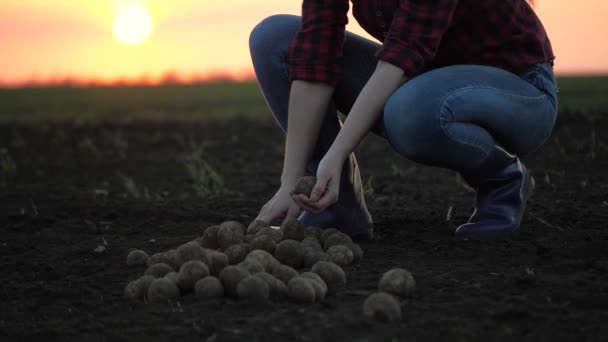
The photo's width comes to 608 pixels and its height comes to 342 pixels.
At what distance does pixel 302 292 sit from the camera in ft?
6.75

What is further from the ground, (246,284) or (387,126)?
(387,126)

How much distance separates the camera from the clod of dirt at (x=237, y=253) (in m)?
2.38

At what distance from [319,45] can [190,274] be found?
1010mm

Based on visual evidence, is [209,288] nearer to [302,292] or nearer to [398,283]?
[302,292]

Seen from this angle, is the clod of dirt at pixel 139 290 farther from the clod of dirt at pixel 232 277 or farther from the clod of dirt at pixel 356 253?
the clod of dirt at pixel 356 253

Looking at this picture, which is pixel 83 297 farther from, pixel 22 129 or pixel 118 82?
pixel 118 82

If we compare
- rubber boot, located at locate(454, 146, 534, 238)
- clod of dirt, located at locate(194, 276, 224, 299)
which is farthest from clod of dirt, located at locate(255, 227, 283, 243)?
rubber boot, located at locate(454, 146, 534, 238)

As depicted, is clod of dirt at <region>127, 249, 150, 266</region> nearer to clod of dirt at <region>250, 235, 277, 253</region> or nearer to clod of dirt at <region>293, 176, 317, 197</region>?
clod of dirt at <region>250, 235, 277, 253</region>

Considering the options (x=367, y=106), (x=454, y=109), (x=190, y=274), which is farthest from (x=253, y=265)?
(x=454, y=109)

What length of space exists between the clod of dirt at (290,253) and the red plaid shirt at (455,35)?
629 mm

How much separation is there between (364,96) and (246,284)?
2.43ft

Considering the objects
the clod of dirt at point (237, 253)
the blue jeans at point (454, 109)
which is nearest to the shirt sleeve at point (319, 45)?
the blue jeans at point (454, 109)

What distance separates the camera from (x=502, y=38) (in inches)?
106

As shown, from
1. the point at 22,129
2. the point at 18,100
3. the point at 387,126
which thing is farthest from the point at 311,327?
the point at 18,100
